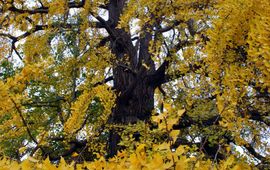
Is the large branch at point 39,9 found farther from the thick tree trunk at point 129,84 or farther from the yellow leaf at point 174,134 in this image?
the yellow leaf at point 174,134

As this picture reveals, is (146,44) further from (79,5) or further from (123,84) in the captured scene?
(79,5)

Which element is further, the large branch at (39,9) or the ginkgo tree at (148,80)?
the large branch at (39,9)

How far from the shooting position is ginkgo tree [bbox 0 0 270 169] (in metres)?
2.86

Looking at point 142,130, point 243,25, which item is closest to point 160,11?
point 142,130

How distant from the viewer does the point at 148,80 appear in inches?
285

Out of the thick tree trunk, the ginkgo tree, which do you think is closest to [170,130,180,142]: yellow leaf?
the ginkgo tree

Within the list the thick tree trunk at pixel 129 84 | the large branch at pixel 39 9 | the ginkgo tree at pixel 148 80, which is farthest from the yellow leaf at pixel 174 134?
the thick tree trunk at pixel 129 84

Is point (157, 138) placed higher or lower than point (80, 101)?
lower

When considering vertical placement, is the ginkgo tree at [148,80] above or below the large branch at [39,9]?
below

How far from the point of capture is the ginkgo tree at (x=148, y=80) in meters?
2.86

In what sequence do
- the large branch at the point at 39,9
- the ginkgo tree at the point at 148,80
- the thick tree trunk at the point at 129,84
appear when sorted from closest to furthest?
the ginkgo tree at the point at 148,80 → the large branch at the point at 39,9 → the thick tree trunk at the point at 129,84

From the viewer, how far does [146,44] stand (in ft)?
25.5

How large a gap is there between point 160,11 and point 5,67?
6064mm

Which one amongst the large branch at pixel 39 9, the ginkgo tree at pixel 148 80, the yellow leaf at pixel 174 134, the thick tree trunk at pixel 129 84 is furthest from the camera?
the thick tree trunk at pixel 129 84
